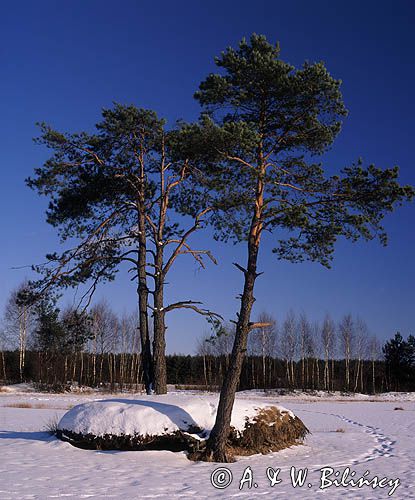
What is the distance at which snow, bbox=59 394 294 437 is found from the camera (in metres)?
10.3

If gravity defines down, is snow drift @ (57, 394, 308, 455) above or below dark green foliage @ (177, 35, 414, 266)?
below

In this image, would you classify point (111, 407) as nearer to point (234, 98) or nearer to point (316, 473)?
point (316, 473)

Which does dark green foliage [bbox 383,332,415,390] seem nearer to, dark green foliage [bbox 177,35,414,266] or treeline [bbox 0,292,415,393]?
treeline [bbox 0,292,415,393]

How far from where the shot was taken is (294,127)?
12.2m

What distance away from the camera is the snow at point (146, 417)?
1027 cm

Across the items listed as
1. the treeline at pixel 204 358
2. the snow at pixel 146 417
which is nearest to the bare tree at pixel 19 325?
the treeline at pixel 204 358

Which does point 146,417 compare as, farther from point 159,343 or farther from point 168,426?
point 159,343

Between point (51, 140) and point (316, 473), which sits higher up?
point (51, 140)

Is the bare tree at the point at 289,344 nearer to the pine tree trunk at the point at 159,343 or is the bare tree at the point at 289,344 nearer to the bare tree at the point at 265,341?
the bare tree at the point at 265,341

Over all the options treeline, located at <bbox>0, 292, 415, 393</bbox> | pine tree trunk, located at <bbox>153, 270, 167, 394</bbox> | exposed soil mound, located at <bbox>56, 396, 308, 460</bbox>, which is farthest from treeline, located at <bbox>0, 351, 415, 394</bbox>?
exposed soil mound, located at <bbox>56, 396, 308, 460</bbox>

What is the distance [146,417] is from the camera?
1037 cm

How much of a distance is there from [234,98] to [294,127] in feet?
Answer: 4.84

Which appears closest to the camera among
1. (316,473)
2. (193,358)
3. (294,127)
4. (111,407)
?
(316,473)

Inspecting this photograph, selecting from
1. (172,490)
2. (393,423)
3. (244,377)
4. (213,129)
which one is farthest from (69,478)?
(244,377)
